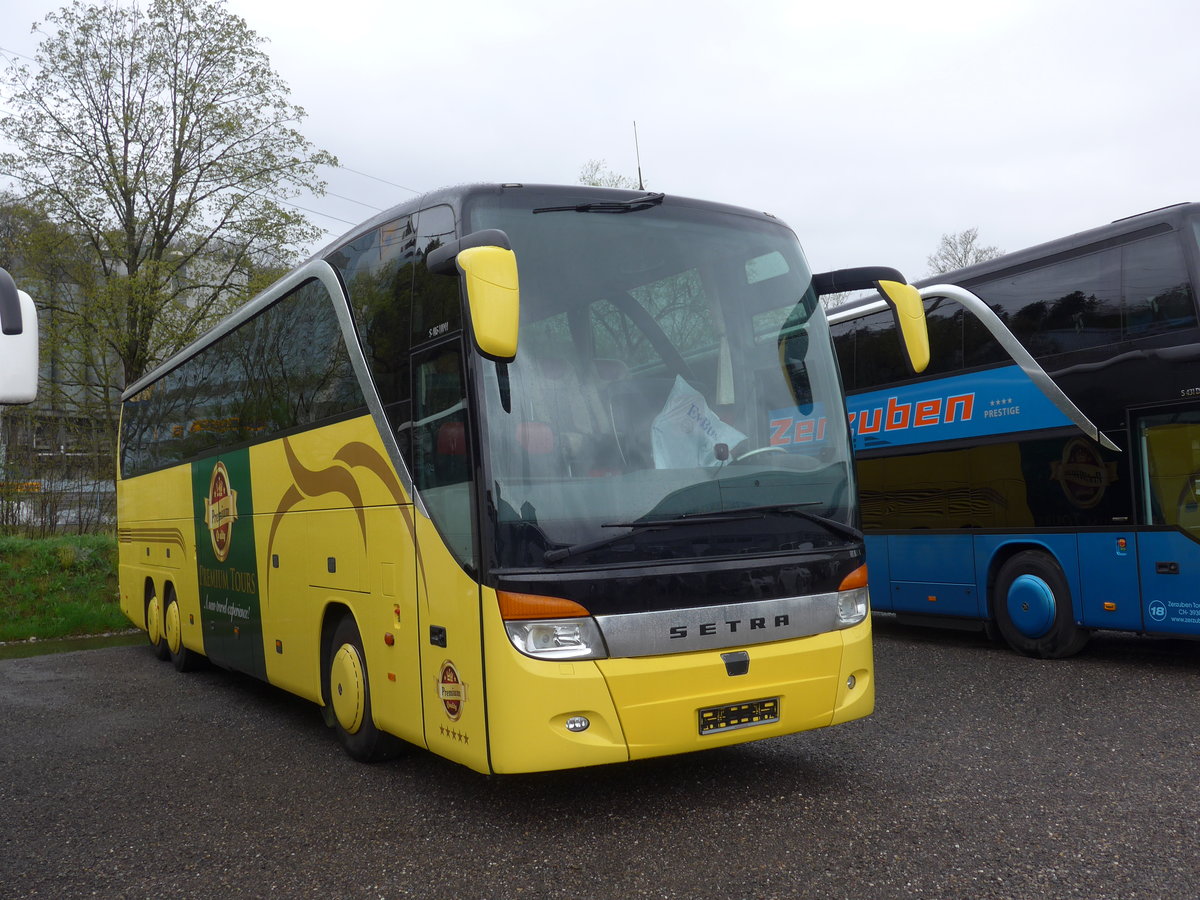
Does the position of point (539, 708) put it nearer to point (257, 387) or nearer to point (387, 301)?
point (387, 301)

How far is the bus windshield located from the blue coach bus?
15.2ft

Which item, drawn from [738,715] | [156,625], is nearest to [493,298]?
[738,715]

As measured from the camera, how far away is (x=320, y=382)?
7078 millimetres

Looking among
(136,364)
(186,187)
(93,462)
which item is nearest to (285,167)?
(186,187)

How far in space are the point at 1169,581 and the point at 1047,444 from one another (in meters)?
1.59

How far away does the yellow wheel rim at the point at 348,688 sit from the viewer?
6445mm

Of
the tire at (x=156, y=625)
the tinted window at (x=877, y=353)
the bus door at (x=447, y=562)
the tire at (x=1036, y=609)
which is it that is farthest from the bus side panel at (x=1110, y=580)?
the tire at (x=156, y=625)

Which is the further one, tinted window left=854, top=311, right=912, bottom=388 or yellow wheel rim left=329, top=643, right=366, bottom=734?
tinted window left=854, top=311, right=912, bottom=388

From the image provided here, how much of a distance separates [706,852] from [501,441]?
2.00 metres

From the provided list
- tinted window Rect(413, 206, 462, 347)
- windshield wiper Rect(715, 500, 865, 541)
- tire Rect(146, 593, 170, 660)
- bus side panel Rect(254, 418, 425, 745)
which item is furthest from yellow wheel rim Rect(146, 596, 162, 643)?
windshield wiper Rect(715, 500, 865, 541)

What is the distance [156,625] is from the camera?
39.3 feet

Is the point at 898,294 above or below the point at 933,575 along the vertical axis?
above

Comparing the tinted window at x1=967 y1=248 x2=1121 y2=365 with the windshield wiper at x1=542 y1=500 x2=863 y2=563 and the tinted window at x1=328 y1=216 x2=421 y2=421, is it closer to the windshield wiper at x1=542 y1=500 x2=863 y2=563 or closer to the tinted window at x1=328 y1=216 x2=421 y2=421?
the windshield wiper at x1=542 y1=500 x2=863 y2=563

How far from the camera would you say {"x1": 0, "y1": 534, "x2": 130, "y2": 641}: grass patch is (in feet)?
48.3
